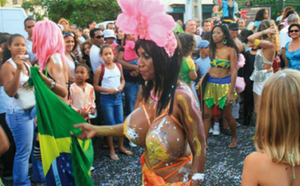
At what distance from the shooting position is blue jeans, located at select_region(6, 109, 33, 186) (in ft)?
11.6

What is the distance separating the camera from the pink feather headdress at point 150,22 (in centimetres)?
198

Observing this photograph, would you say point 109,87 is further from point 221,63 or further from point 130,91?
point 221,63

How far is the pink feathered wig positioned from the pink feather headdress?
1.31 m

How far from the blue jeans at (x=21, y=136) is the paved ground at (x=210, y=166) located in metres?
0.63

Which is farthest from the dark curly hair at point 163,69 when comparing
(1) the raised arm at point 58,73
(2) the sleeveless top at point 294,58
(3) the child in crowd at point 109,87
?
(2) the sleeveless top at point 294,58

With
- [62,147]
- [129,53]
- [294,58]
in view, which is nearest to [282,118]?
[62,147]

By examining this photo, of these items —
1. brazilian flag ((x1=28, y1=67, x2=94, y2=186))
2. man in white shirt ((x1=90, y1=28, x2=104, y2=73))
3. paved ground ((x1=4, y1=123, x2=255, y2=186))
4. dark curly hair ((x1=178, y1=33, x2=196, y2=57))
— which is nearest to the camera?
brazilian flag ((x1=28, y1=67, x2=94, y2=186))

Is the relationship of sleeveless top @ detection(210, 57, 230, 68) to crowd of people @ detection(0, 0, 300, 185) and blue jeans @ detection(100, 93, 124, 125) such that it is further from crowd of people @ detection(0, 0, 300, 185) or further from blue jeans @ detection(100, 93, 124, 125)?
blue jeans @ detection(100, 93, 124, 125)

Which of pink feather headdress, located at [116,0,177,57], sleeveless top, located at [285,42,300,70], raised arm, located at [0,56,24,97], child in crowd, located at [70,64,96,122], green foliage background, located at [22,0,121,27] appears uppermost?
green foliage background, located at [22,0,121,27]

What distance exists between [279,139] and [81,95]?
3425 mm

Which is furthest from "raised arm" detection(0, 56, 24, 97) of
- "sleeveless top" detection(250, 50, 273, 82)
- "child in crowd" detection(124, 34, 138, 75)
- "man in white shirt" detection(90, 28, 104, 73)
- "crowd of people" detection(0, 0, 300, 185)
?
"sleeveless top" detection(250, 50, 273, 82)

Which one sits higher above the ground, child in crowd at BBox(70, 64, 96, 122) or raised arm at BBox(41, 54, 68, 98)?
raised arm at BBox(41, 54, 68, 98)

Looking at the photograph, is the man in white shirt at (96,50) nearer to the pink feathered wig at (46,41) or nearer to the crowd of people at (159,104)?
the crowd of people at (159,104)

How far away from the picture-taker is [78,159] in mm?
2361
